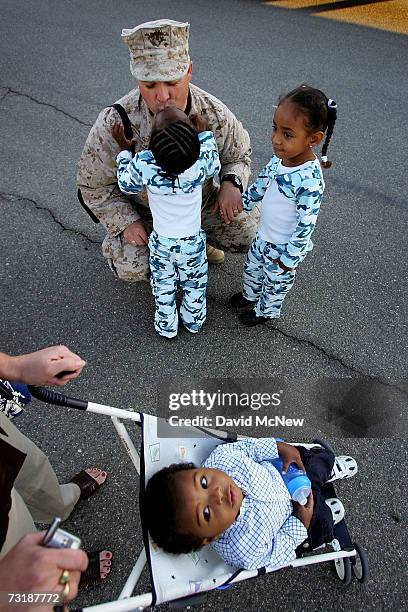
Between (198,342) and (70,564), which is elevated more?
(70,564)

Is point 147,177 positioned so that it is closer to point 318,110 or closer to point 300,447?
point 318,110

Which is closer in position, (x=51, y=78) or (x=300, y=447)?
(x=300, y=447)

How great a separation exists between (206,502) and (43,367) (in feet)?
2.34

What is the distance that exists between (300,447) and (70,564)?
1260 millimetres

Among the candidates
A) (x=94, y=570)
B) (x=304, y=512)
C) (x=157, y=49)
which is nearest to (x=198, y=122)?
(x=157, y=49)

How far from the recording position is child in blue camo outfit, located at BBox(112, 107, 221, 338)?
1.96m

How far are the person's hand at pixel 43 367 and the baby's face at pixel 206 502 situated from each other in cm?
53

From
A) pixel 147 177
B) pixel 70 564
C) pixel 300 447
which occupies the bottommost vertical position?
pixel 300 447

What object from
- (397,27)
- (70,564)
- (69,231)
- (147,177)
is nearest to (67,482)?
(70,564)

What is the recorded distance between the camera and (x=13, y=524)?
1.42 meters

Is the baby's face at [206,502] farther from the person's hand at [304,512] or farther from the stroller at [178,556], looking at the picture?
the person's hand at [304,512]

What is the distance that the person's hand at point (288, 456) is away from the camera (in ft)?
6.32

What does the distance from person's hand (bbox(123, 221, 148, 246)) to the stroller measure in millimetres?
1195

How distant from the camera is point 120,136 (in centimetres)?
243
